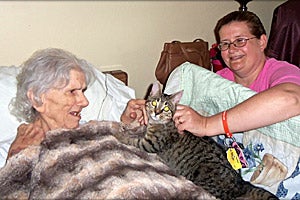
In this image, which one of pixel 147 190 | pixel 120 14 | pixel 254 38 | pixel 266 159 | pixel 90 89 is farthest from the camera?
pixel 120 14

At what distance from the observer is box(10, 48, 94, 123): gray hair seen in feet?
4.90

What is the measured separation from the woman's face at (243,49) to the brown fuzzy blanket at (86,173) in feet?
1.88

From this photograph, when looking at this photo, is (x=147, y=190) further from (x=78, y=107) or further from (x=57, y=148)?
(x=78, y=107)

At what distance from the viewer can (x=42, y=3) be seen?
1961mm

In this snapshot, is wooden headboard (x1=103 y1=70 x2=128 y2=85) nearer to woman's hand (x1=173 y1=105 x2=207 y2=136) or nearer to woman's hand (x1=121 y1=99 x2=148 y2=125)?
woman's hand (x1=121 y1=99 x2=148 y2=125)

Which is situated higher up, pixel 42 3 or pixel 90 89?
pixel 42 3

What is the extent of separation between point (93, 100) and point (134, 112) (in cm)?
21

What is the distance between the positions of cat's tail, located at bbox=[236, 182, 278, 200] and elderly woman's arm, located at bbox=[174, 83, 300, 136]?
201 mm

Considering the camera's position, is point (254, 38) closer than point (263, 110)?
No

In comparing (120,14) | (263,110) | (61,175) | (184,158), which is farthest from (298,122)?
(120,14)

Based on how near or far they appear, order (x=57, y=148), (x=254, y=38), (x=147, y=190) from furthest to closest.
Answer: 1. (x=254, y=38)
2. (x=57, y=148)
3. (x=147, y=190)

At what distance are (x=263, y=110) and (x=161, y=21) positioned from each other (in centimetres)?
116

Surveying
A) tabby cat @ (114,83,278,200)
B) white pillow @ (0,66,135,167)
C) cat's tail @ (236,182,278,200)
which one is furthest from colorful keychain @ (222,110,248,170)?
white pillow @ (0,66,135,167)

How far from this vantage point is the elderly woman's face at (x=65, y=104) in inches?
59.3
